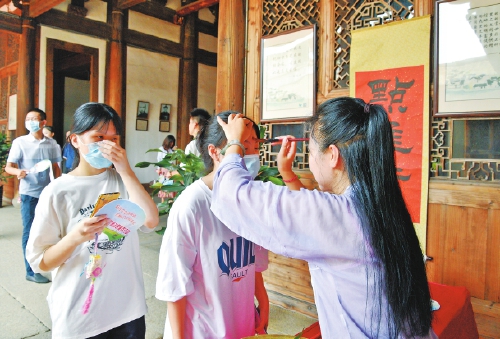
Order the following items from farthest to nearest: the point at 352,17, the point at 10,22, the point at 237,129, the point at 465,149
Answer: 1. the point at 10,22
2. the point at 352,17
3. the point at 465,149
4. the point at 237,129

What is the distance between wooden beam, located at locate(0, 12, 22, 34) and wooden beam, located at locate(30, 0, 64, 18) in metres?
0.36

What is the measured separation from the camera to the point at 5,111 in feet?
27.9

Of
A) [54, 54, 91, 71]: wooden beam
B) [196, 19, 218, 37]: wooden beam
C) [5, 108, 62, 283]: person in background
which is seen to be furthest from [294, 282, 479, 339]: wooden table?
[196, 19, 218, 37]: wooden beam

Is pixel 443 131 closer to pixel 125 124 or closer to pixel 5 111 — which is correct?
pixel 125 124

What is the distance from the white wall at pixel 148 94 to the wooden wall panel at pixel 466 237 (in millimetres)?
6695

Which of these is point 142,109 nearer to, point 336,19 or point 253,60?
point 253,60

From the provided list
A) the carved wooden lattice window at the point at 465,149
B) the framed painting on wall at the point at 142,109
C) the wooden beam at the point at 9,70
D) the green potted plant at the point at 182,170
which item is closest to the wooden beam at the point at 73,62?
the wooden beam at the point at 9,70

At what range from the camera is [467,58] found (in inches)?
95.8

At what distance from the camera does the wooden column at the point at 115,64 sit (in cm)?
752

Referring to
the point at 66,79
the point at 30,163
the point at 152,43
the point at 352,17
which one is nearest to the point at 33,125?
the point at 30,163

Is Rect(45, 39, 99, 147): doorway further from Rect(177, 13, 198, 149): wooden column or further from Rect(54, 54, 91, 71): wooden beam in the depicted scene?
Rect(177, 13, 198, 149): wooden column

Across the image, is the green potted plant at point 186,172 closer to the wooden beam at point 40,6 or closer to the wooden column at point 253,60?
the wooden column at point 253,60

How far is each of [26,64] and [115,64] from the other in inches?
64.2

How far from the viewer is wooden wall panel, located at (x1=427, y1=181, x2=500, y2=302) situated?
237 centimetres
